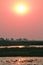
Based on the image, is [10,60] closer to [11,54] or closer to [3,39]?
[11,54]

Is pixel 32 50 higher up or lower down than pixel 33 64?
higher up

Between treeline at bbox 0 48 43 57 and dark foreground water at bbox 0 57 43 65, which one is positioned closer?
dark foreground water at bbox 0 57 43 65

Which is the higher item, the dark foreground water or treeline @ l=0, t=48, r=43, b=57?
treeline @ l=0, t=48, r=43, b=57

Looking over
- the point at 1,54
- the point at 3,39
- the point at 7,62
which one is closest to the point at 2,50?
the point at 1,54

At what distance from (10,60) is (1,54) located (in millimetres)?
356

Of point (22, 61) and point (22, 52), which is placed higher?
point (22, 52)

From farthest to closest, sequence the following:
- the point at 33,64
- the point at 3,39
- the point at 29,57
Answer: the point at 3,39
the point at 29,57
the point at 33,64

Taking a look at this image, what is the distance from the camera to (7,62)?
203cm

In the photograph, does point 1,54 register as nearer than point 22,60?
No

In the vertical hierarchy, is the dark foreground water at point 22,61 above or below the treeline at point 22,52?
below

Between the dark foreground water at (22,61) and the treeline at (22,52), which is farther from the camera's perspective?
the treeline at (22,52)

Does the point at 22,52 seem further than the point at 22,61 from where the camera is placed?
Yes

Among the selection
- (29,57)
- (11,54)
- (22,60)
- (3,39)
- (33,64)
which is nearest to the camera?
(33,64)

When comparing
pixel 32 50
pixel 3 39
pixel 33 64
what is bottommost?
pixel 33 64
